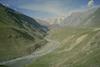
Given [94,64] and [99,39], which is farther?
[99,39]

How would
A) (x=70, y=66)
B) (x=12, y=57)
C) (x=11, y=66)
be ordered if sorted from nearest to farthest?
1. (x=70, y=66)
2. (x=11, y=66)
3. (x=12, y=57)

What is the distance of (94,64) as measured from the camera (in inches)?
3905

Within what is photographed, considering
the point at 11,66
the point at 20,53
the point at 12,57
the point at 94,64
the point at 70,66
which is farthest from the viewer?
the point at 20,53

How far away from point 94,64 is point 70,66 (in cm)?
1244

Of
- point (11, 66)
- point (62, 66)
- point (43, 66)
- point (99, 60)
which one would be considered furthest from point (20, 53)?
point (99, 60)

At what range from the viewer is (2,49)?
653 feet

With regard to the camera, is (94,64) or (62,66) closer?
(94,64)

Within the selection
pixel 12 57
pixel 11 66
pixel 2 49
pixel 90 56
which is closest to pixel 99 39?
pixel 90 56

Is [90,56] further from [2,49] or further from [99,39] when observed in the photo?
[2,49]

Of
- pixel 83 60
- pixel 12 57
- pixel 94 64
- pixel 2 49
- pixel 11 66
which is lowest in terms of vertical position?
pixel 94 64

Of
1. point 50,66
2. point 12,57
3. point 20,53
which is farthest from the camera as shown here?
point 20,53

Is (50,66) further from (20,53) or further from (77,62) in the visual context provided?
(20,53)

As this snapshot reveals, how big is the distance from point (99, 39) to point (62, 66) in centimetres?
4327

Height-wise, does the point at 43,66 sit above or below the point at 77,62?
above
